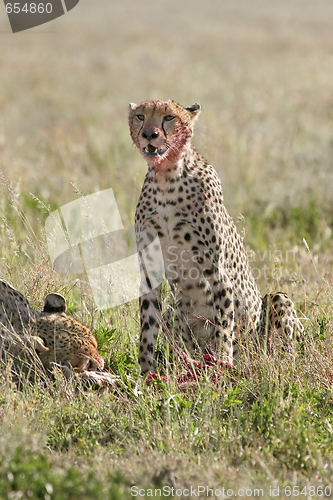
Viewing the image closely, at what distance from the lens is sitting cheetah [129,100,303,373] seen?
3.73 meters

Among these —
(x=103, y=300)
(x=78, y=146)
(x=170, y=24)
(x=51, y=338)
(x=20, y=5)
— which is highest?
(x=20, y=5)

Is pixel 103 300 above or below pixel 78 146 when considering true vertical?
above

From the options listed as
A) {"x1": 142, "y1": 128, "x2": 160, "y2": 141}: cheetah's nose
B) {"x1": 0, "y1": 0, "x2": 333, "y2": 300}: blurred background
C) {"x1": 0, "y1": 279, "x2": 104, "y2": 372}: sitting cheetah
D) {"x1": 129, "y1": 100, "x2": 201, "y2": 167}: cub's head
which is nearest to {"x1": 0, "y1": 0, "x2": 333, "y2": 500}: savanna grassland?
{"x1": 0, "y1": 0, "x2": 333, "y2": 300}: blurred background

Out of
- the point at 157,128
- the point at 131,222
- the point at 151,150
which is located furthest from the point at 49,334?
the point at 131,222

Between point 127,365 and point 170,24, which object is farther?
point 170,24

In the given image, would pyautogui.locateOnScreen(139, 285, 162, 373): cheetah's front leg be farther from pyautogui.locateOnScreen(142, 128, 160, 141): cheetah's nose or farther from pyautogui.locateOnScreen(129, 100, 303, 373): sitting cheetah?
pyautogui.locateOnScreen(142, 128, 160, 141): cheetah's nose

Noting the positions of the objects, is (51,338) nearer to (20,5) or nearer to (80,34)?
(20,5)

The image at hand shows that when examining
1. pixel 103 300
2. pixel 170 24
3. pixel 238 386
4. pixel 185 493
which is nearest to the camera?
pixel 185 493

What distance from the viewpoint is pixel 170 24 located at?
34.7 metres

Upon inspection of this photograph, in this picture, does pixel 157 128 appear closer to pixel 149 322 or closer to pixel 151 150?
pixel 151 150

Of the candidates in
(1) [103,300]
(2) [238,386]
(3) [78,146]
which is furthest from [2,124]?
(2) [238,386]

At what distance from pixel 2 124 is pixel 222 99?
5444mm

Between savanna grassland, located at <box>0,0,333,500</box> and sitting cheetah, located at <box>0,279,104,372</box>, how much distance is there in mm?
192

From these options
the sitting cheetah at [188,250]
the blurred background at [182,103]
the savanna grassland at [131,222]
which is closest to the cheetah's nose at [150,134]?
the sitting cheetah at [188,250]
